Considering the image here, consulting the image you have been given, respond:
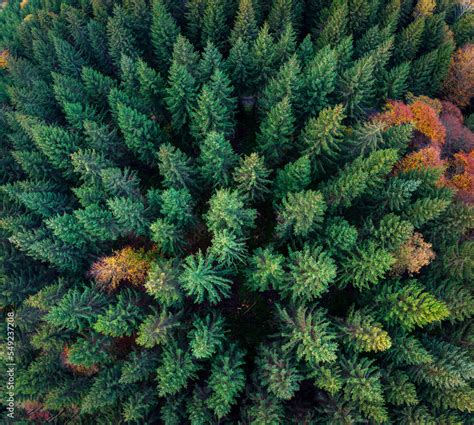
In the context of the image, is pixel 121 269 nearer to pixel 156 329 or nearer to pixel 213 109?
pixel 156 329

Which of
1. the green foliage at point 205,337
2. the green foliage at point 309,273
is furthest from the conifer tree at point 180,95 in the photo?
the green foliage at point 205,337

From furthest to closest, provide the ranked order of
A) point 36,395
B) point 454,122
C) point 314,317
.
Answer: point 454,122 < point 36,395 < point 314,317

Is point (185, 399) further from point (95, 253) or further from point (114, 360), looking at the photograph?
point (95, 253)

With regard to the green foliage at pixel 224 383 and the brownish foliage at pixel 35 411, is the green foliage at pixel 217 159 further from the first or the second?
the brownish foliage at pixel 35 411

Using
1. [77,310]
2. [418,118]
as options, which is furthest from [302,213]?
[77,310]

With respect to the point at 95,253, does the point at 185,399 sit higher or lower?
lower

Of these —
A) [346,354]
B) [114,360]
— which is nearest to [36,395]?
[114,360]

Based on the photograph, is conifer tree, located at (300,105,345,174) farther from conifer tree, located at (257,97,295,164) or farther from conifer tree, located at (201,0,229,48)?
conifer tree, located at (201,0,229,48)

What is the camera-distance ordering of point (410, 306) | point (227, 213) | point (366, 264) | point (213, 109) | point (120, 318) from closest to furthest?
point (410, 306)
point (366, 264)
point (120, 318)
point (227, 213)
point (213, 109)
